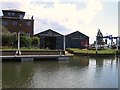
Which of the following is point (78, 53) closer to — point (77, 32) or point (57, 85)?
point (77, 32)

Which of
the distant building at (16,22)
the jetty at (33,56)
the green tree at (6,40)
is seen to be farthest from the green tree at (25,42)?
the distant building at (16,22)

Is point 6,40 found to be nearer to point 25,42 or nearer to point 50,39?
point 25,42

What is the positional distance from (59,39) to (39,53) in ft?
88.1

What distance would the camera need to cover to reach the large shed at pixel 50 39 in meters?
59.4

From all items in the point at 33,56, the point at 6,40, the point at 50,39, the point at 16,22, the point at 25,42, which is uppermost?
the point at 16,22

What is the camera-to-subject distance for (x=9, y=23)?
53.7 m

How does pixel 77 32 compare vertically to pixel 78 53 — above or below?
above

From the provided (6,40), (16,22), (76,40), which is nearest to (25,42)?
(6,40)

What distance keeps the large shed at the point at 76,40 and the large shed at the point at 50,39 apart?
3.09 metres

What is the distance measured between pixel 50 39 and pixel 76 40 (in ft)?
23.1

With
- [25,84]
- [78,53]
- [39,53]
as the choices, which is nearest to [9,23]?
[78,53]

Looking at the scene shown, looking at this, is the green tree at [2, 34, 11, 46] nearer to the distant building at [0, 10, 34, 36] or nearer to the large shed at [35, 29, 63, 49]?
the distant building at [0, 10, 34, 36]

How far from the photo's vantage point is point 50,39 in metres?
61.5

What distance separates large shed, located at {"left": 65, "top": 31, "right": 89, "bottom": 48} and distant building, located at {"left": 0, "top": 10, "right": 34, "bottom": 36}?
12190 millimetres
